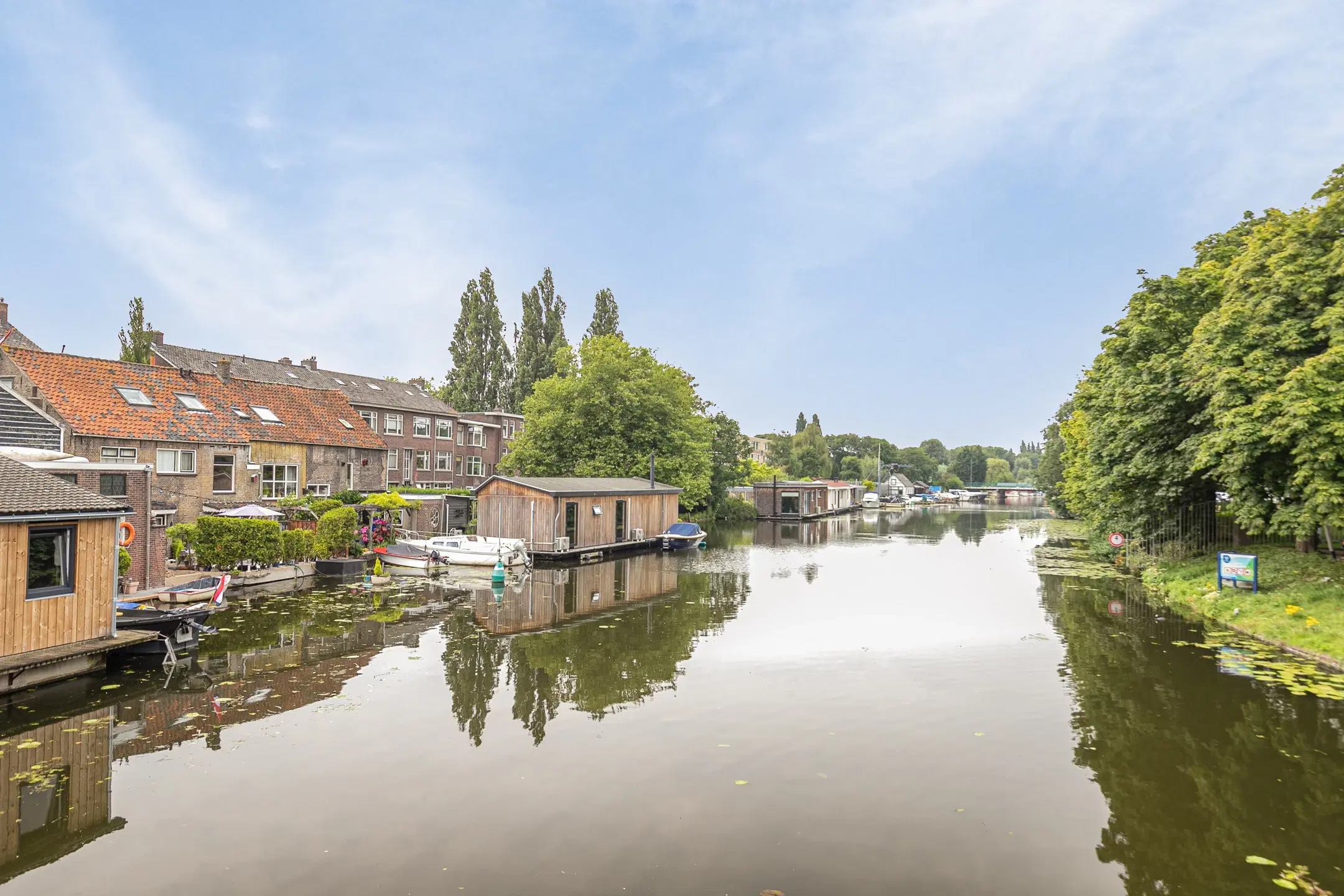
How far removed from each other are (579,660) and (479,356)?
65745mm

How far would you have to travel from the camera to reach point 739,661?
60.8 feet

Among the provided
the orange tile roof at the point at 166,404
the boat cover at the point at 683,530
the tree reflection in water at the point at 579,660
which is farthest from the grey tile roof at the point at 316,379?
the tree reflection in water at the point at 579,660

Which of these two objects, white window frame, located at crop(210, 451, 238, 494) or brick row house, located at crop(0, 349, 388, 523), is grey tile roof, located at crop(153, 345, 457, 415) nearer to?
brick row house, located at crop(0, 349, 388, 523)

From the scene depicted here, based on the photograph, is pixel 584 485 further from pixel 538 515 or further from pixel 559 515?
pixel 538 515

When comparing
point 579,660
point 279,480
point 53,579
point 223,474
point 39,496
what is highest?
point 223,474

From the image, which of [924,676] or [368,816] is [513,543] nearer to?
[924,676]

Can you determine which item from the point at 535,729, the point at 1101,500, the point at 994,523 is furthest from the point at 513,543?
the point at 994,523

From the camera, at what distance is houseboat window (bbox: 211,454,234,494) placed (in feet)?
118

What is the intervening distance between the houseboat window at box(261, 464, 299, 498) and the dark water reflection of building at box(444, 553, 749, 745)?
670 inches

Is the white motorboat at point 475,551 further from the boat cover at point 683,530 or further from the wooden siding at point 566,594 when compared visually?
the boat cover at point 683,530

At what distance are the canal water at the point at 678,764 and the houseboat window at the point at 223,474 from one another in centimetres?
1667

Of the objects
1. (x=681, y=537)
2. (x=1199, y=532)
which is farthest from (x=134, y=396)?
(x=1199, y=532)

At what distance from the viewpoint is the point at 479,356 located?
80.0 meters

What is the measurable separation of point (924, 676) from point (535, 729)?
28.9 feet
